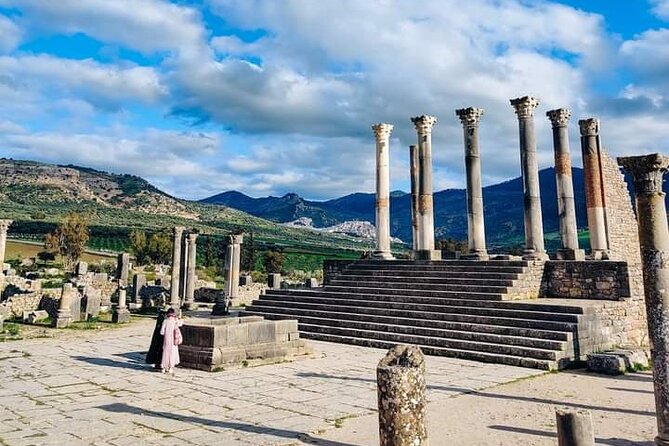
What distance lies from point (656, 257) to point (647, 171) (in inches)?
47.8

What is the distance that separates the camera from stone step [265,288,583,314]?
12422 mm

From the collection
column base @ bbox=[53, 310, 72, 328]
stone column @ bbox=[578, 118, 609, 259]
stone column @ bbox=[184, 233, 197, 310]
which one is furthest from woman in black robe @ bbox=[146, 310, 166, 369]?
stone column @ bbox=[578, 118, 609, 259]

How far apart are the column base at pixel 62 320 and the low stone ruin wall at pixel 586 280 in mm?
16758

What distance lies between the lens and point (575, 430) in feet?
16.8

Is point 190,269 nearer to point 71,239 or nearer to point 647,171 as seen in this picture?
point 647,171

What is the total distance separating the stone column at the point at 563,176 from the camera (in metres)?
17.7

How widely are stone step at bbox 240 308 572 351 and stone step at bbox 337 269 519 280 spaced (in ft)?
9.31

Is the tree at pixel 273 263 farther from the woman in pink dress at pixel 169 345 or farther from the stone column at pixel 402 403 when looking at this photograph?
the stone column at pixel 402 403

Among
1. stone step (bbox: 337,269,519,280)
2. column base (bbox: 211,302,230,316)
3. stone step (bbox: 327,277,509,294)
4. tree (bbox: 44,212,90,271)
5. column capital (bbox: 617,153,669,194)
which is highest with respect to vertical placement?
tree (bbox: 44,212,90,271)

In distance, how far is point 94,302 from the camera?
69.3 feet

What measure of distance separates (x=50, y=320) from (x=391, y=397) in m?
19.5

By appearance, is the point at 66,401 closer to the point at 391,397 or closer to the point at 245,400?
the point at 245,400

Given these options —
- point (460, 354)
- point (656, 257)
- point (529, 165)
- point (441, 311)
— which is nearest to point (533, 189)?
point (529, 165)

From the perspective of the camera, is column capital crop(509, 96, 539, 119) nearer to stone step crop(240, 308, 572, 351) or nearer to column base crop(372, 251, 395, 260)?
column base crop(372, 251, 395, 260)
